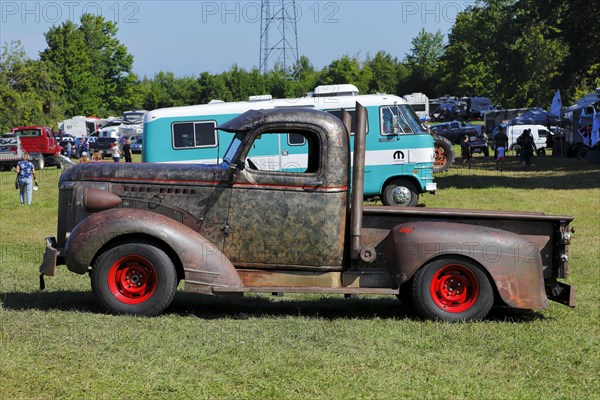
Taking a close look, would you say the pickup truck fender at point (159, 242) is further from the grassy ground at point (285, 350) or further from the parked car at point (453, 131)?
the parked car at point (453, 131)

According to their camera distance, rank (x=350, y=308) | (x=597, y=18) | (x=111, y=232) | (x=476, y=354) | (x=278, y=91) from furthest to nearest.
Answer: (x=278, y=91) → (x=597, y=18) → (x=350, y=308) → (x=111, y=232) → (x=476, y=354)

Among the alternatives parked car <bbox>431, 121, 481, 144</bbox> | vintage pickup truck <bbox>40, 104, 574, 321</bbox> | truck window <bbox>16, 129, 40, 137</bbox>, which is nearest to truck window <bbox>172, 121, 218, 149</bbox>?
vintage pickup truck <bbox>40, 104, 574, 321</bbox>

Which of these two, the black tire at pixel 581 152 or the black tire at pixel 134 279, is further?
the black tire at pixel 581 152

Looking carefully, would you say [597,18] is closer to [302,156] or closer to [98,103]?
[302,156]

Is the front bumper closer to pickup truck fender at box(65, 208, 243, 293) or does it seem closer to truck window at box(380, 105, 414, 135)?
pickup truck fender at box(65, 208, 243, 293)

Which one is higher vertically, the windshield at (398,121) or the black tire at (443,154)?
the windshield at (398,121)

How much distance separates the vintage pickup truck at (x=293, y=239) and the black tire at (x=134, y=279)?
10 millimetres

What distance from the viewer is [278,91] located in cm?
7644

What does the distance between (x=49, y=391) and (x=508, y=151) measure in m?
44.7

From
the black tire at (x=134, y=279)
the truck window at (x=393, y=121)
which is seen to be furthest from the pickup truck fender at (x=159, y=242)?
the truck window at (x=393, y=121)

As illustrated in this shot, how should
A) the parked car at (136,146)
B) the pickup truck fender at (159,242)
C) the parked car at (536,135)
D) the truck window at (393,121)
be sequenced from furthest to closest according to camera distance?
the parked car at (136,146)
the parked car at (536,135)
the truck window at (393,121)
the pickup truck fender at (159,242)

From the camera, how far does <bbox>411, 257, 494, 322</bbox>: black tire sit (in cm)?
873

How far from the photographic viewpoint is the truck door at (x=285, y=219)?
8.88 meters

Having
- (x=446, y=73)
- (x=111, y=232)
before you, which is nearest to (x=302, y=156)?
(x=111, y=232)
